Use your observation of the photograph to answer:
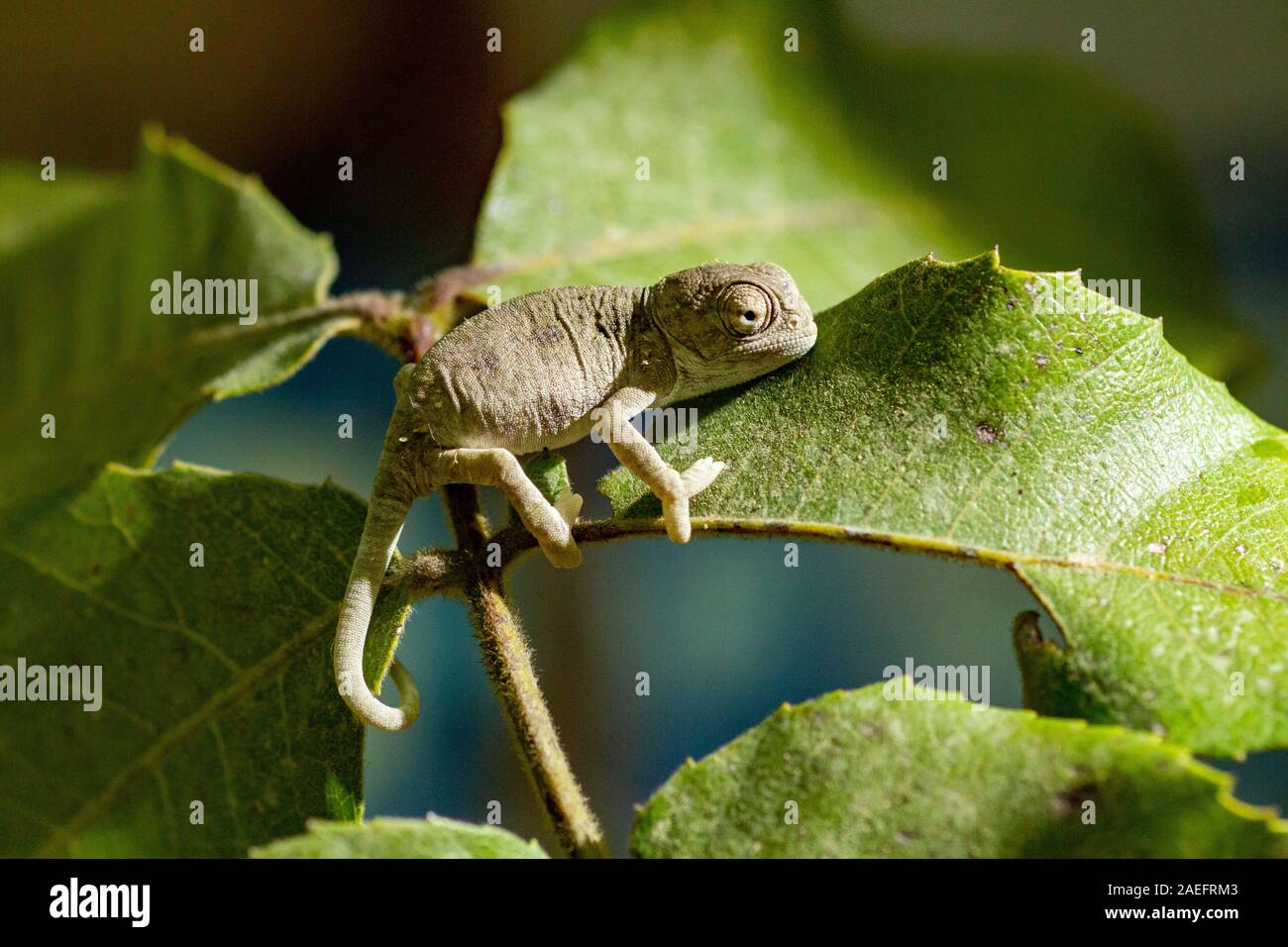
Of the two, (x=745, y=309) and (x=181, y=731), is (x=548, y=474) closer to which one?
(x=745, y=309)

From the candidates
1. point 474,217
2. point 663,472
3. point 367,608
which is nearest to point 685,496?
point 663,472

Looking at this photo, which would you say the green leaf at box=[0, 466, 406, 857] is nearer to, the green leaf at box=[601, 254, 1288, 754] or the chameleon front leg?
the chameleon front leg

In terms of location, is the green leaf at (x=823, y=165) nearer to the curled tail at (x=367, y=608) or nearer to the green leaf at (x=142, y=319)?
the green leaf at (x=142, y=319)

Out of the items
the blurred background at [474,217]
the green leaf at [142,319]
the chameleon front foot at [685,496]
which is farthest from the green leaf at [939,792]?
the blurred background at [474,217]
